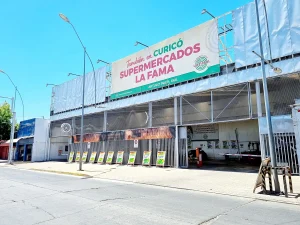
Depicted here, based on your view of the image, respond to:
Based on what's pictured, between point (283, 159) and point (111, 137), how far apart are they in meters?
14.8

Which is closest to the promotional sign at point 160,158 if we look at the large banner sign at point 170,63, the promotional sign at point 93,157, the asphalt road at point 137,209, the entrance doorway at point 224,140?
the large banner sign at point 170,63

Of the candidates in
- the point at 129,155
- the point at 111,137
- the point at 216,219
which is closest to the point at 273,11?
the point at 216,219

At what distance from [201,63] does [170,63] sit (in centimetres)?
291

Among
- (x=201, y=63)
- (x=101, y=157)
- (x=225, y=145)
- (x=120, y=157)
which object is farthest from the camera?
(x=225, y=145)

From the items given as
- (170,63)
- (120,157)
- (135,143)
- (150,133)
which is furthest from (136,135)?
(170,63)

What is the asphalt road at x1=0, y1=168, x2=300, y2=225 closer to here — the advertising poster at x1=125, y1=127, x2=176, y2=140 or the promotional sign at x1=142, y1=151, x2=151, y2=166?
the advertising poster at x1=125, y1=127, x2=176, y2=140

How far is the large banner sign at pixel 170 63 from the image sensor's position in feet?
53.5

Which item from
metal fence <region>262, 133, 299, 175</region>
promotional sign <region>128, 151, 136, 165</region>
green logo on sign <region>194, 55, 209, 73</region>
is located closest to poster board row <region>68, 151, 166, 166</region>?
promotional sign <region>128, 151, 136, 165</region>

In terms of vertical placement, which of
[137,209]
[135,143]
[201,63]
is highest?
[201,63]

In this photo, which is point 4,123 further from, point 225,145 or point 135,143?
point 225,145

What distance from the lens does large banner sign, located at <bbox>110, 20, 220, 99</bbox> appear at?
16312mm

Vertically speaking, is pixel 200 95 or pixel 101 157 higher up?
pixel 200 95

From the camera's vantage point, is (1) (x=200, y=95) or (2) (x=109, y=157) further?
(2) (x=109, y=157)

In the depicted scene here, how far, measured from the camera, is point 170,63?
18.7 metres
